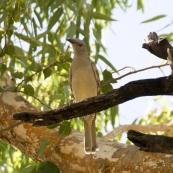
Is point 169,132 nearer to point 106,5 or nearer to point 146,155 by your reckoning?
point 106,5

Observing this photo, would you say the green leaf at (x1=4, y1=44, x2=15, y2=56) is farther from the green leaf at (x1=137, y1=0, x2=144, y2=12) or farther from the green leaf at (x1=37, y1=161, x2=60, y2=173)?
the green leaf at (x1=137, y1=0, x2=144, y2=12)

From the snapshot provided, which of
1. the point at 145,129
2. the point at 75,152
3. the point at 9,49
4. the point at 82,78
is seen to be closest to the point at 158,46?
the point at 75,152

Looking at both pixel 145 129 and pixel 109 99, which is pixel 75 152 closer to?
pixel 109 99

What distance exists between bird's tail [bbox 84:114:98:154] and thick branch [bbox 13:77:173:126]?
2.48ft

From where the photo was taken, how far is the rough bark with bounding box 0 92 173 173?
7.93 ft

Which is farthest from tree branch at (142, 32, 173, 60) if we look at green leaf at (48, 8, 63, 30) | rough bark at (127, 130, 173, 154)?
green leaf at (48, 8, 63, 30)

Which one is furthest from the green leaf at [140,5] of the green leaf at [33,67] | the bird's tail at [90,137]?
the green leaf at [33,67]

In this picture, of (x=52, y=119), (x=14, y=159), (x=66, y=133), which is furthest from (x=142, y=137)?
(x=14, y=159)

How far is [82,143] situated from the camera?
2674 mm

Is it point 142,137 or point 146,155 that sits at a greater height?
point 142,137

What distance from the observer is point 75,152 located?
2609 millimetres

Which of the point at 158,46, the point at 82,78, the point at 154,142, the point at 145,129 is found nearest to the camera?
the point at 158,46

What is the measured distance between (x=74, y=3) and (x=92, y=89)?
1.76 feet

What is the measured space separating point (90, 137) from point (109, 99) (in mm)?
1101
